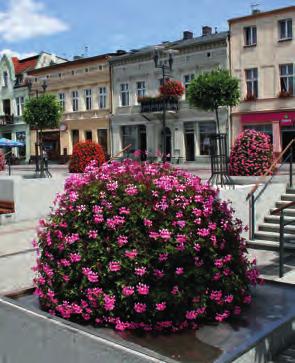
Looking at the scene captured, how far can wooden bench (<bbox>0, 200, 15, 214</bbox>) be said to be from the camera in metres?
12.0

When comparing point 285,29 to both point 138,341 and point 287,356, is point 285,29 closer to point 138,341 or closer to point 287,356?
point 287,356

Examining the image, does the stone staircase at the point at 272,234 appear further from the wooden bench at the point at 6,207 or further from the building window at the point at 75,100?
the building window at the point at 75,100

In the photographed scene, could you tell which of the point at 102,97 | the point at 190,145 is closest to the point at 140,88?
the point at 102,97

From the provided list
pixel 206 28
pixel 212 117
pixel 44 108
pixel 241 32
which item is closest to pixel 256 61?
pixel 241 32

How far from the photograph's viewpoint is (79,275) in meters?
4.01

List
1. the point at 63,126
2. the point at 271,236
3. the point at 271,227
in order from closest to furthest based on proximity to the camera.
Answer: the point at 271,236
the point at 271,227
the point at 63,126

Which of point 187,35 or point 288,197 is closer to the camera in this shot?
point 288,197

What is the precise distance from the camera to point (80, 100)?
43.0 meters

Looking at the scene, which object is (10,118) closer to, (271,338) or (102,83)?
(102,83)

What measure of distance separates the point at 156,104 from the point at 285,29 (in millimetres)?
10436

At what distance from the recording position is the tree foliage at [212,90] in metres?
26.0

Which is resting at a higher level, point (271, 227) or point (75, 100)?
point (75, 100)

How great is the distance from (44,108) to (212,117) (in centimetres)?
1140

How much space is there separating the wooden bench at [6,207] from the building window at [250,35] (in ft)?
78.4
